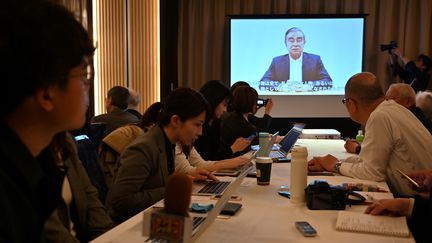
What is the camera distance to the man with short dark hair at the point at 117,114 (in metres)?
3.81

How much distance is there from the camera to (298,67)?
640 centimetres

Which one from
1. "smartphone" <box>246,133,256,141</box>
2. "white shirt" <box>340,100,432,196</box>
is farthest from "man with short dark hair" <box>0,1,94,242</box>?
"smartphone" <box>246,133,256,141</box>

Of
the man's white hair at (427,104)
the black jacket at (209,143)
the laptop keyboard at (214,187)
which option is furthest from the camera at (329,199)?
the man's white hair at (427,104)

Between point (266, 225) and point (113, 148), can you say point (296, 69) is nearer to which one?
point (113, 148)

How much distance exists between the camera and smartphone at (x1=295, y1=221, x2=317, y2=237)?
1.42 m

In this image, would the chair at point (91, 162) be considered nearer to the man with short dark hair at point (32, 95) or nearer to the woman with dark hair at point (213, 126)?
the man with short dark hair at point (32, 95)

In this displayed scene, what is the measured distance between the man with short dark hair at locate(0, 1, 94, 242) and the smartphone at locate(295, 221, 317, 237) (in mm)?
796

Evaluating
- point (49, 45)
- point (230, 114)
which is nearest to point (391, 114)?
point (230, 114)

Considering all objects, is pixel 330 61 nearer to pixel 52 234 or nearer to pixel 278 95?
pixel 278 95

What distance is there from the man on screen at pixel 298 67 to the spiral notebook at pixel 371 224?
492 centimetres

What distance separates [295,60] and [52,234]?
5.35m

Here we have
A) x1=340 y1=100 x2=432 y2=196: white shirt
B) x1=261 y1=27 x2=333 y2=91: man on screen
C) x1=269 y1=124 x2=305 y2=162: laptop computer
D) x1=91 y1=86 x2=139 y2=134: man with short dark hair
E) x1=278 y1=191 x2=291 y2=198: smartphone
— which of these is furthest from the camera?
x1=261 y1=27 x2=333 y2=91: man on screen

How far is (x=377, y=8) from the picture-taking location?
6.36 meters

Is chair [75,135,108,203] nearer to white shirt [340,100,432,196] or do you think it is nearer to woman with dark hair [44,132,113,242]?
woman with dark hair [44,132,113,242]
